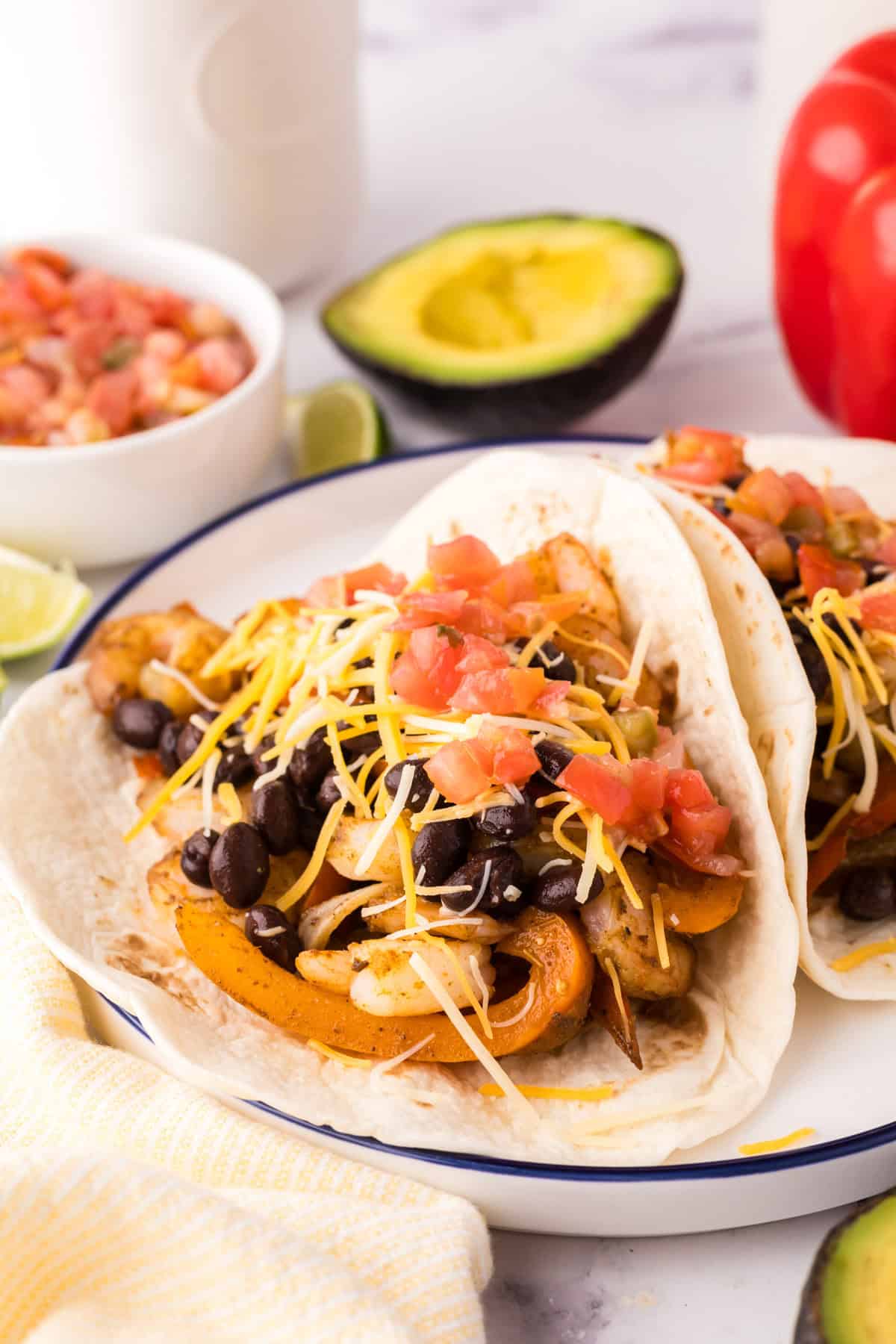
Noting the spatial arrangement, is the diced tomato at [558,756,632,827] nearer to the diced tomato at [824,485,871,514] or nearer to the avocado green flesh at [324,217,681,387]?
the diced tomato at [824,485,871,514]

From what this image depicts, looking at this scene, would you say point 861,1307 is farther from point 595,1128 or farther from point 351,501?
point 351,501

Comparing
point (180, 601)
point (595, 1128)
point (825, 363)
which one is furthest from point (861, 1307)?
point (825, 363)

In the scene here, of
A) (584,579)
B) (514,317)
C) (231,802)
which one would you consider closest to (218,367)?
(514,317)

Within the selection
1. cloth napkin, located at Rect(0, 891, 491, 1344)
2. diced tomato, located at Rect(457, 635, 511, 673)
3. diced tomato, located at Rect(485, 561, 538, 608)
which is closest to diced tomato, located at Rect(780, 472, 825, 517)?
diced tomato, located at Rect(485, 561, 538, 608)

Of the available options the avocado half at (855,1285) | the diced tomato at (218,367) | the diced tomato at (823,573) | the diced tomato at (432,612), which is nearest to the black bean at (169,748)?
the diced tomato at (432,612)

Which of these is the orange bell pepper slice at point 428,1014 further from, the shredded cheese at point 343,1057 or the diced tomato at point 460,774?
the diced tomato at point 460,774

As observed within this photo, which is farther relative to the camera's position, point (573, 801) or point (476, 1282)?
point (573, 801)
